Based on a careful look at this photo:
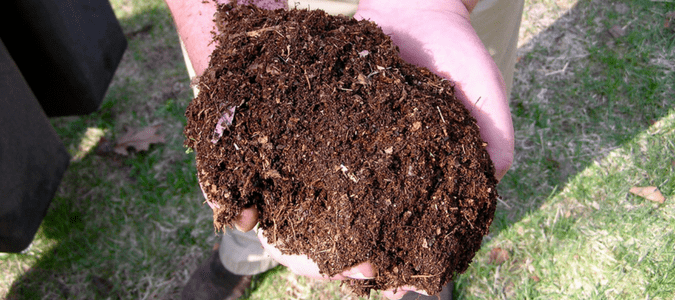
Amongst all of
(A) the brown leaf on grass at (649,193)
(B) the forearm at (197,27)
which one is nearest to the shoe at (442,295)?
(A) the brown leaf on grass at (649,193)

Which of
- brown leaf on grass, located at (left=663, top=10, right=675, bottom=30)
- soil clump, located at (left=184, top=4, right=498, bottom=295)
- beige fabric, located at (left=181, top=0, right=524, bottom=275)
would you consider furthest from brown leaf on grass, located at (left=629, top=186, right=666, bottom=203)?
soil clump, located at (left=184, top=4, right=498, bottom=295)

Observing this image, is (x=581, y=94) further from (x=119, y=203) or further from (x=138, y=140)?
(x=119, y=203)

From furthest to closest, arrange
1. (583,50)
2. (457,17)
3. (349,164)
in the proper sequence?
1. (583,50)
2. (457,17)
3. (349,164)

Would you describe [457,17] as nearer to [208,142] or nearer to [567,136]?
[208,142]

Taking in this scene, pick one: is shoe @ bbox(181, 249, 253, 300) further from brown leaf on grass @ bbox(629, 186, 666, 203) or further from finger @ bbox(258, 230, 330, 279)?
brown leaf on grass @ bbox(629, 186, 666, 203)

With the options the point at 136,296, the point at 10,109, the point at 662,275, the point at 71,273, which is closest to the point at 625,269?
the point at 662,275

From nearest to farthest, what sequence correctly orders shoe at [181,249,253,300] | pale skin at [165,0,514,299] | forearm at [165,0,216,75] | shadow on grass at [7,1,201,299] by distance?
1. pale skin at [165,0,514,299]
2. forearm at [165,0,216,75]
3. shoe at [181,249,253,300]
4. shadow on grass at [7,1,201,299]

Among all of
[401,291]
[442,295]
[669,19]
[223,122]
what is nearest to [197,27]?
[223,122]
